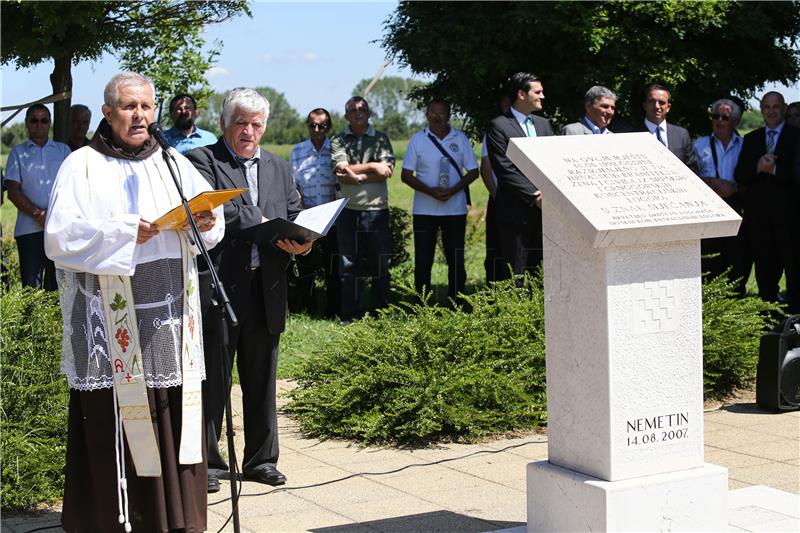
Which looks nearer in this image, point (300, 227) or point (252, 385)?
point (300, 227)

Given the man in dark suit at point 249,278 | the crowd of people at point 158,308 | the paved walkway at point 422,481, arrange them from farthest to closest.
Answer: the man in dark suit at point 249,278
the paved walkway at point 422,481
the crowd of people at point 158,308

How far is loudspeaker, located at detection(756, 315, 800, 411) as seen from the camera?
26.9ft

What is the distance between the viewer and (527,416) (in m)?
7.87

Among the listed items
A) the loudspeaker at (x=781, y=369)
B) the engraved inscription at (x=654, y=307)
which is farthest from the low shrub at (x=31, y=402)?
the loudspeaker at (x=781, y=369)

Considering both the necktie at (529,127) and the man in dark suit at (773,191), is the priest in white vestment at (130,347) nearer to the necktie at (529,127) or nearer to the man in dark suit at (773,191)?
the necktie at (529,127)

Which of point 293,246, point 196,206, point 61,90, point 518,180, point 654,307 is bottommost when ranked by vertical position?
point 654,307

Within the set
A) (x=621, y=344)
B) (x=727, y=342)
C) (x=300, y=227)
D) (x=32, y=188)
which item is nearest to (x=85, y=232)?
(x=300, y=227)

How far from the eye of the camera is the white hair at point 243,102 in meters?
6.31

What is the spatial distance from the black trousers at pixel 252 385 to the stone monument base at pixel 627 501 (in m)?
1.85

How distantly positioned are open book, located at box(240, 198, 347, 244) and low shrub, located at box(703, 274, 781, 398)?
3705 millimetres

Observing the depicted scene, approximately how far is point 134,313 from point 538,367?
3733mm

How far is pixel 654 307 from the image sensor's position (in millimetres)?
5148

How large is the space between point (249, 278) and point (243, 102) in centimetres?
98

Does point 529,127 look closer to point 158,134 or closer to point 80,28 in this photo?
Result: point 80,28
